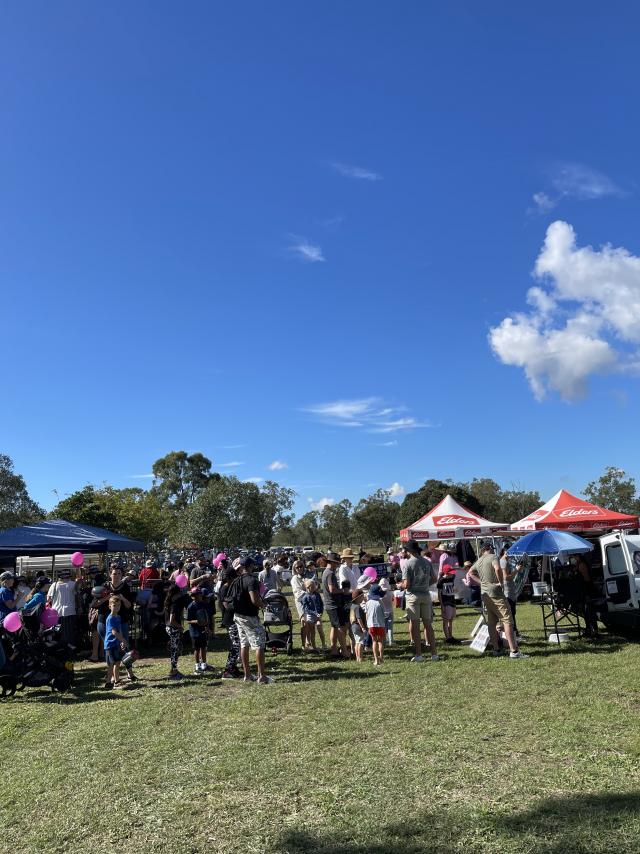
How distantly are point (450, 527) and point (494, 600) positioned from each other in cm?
929

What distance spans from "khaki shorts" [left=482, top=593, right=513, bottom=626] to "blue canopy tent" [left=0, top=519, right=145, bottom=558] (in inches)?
306

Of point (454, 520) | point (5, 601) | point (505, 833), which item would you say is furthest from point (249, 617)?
point (454, 520)

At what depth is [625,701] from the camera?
610 cm

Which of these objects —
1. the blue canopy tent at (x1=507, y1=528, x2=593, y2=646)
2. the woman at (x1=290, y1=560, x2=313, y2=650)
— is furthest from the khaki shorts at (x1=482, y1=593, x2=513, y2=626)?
the woman at (x1=290, y1=560, x2=313, y2=650)

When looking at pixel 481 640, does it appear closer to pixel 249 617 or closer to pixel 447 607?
pixel 447 607

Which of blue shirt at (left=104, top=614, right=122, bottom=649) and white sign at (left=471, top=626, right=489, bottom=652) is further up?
blue shirt at (left=104, top=614, right=122, bottom=649)

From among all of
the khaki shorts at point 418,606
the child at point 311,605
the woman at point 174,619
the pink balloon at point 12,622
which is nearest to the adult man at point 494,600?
the khaki shorts at point 418,606

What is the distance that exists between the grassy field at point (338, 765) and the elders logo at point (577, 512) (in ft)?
26.8

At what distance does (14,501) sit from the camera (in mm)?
63062

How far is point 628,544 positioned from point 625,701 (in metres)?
4.26

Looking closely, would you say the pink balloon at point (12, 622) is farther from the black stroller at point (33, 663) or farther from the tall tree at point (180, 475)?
the tall tree at point (180, 475)

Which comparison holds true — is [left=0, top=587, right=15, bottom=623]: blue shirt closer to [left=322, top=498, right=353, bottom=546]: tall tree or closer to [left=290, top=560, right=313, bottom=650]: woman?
[left=290, top=560, right=313, bottom=650]: woman

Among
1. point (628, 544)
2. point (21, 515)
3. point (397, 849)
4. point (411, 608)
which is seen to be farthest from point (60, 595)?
point (21, 515)

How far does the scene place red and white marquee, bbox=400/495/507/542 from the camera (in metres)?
18.0
